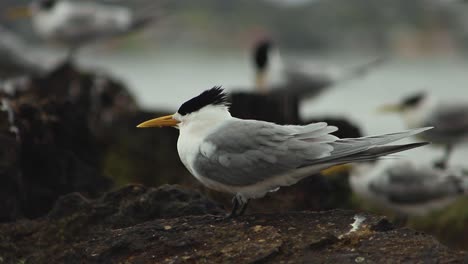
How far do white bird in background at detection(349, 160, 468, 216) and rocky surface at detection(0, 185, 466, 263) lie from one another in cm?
269

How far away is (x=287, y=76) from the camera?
11.2 meters

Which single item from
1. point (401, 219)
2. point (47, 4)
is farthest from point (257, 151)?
point (47, 4)

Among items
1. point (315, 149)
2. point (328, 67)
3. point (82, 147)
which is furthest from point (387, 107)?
point (315, 149)

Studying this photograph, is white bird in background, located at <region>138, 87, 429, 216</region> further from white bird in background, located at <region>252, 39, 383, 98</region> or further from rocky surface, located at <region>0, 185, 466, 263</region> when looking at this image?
white bird in background, located at <region>252, 39, 383, 98</region>

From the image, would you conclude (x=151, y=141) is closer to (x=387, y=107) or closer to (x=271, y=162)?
(x=387, y=107)

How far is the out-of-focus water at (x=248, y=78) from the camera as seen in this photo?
635 inches

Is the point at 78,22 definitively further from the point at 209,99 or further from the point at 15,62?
the point at 209,99

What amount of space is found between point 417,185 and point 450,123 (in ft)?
7.08

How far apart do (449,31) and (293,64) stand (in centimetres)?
1205

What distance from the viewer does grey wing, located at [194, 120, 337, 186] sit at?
4539 mm

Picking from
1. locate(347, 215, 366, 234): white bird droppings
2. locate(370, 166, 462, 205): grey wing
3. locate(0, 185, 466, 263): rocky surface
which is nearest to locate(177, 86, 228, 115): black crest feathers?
locate(0, 185, 466, 263): rocky surface

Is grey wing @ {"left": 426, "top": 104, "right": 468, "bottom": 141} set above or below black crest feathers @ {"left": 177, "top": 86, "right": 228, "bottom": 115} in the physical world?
below

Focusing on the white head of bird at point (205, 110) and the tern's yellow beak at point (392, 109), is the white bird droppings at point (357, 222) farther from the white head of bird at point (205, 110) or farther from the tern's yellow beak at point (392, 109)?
the tern's yellow beak at point (392, 109)

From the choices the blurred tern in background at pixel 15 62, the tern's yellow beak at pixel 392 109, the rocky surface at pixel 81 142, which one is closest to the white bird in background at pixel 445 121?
the tern's yellow beak at pixel 392 109
